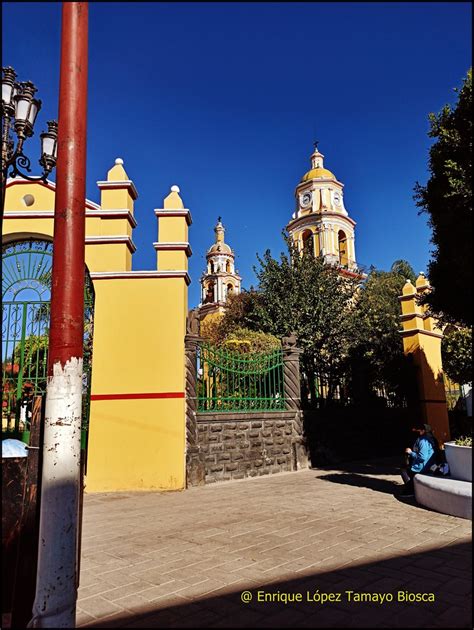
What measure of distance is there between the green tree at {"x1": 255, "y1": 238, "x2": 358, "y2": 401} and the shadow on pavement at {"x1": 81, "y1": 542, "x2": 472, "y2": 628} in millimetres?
10655

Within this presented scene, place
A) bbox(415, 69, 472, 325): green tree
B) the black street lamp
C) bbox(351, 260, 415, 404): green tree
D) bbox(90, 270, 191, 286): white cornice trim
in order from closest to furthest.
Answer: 1. the black street lamp
2. bbox(415, 69, 472, 325): green tree
3. bbox(90, 270, 191, 286): white cornice trim
4. bbox(351, 260, 415, 404): green tree

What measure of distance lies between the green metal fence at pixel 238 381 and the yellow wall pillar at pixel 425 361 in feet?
17.0

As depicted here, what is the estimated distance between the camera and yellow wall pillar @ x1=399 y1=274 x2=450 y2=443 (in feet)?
45.8

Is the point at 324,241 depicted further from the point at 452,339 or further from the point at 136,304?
the point at 136,304

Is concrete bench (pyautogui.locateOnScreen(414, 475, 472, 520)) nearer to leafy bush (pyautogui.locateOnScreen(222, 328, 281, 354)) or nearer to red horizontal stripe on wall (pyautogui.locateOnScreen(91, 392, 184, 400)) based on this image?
red horizontal stripe on wall (pyautogui.locateOnScreen(91, 392, 184, 400))

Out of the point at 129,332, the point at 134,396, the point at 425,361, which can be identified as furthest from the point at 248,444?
the point at 425,361

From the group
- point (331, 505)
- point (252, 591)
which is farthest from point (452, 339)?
point (252, 591)

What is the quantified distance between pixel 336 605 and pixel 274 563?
3.43 ft

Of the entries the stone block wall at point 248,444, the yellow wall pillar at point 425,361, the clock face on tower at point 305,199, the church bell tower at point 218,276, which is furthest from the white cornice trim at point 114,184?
the church bell tower at point 218,276

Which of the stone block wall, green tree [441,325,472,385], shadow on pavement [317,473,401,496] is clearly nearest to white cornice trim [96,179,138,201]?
the stone block wall

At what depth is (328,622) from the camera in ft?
10.00

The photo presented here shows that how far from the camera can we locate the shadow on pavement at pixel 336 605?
306cm

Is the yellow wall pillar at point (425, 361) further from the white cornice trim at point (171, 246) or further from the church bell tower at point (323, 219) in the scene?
the church bell tower at point (323, 219)

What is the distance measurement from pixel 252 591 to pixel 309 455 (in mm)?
8135
